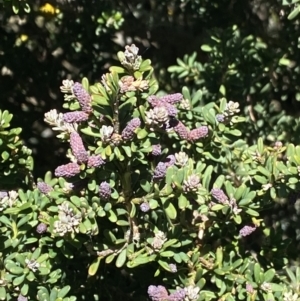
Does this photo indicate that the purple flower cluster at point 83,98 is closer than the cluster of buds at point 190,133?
Yes

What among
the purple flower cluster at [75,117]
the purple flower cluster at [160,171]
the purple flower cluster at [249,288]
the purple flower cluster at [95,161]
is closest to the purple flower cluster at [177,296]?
the purple flower cluster at [249,288]

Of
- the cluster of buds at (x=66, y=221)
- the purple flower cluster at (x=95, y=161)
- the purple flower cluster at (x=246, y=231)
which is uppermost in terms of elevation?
the purple flower cluster at (x=95, y=161)

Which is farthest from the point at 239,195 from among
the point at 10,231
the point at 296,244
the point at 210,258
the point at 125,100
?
the point at 296,244

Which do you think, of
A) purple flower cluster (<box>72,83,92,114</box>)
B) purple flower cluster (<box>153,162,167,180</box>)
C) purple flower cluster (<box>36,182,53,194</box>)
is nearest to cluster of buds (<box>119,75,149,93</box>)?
purple flower cluster (<box>72,83,92,114</box>)

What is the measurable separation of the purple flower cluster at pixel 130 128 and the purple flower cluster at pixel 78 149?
4.7 inches

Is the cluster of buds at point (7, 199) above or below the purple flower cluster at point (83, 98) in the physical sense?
below

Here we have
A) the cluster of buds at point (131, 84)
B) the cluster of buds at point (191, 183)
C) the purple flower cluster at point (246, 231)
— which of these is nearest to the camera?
the cluster of buds at point (131, 84)

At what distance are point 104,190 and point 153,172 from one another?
0.20m

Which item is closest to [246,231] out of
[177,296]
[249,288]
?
[249,288]

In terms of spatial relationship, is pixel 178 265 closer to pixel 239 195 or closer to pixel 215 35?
pixel 239 195

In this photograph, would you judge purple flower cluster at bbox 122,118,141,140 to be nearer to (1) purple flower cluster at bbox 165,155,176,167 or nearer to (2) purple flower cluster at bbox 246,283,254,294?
(1) purple flower cluster at bbox 165,155,176,167

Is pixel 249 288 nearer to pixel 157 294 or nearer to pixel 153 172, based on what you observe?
pixel 157 294

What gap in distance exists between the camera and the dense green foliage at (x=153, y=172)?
1.62 metres

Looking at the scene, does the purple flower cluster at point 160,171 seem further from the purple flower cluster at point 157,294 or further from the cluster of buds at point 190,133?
the purple flower cluster at point 157,294
